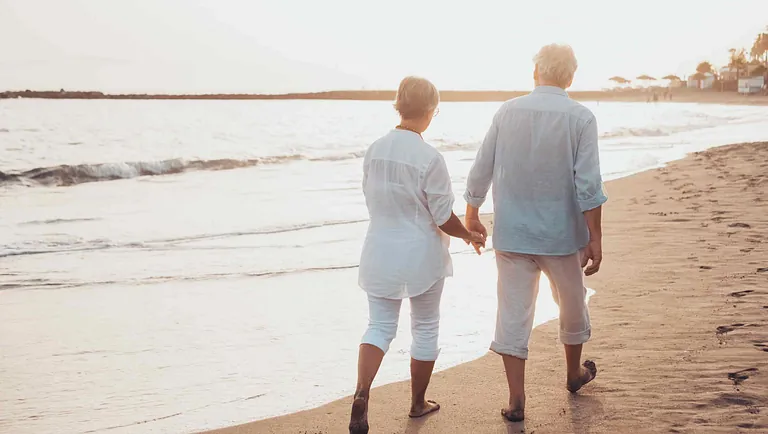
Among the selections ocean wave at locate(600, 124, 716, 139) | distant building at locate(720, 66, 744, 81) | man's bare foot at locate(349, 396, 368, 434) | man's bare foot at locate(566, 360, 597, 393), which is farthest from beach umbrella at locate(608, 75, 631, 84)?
man's bare foot at locate(349, 396, 368, 434)

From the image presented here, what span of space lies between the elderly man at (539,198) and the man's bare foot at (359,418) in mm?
664

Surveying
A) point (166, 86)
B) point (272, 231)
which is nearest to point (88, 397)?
point (272, 231)

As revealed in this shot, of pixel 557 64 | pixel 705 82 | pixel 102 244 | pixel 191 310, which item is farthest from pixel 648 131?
pixel 705 82

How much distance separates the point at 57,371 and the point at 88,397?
537 millimetres

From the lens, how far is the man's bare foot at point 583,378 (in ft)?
11.9

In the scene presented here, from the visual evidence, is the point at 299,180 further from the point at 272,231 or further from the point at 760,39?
the point at 760,39

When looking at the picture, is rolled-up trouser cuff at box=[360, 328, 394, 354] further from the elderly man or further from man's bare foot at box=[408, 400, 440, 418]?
the elderly man

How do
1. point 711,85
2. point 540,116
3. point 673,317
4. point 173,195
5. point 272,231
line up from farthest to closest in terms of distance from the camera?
point 711,85, point 173,195, point 272,231, point 673,317, point 540,116

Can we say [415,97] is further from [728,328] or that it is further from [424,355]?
[728,328]

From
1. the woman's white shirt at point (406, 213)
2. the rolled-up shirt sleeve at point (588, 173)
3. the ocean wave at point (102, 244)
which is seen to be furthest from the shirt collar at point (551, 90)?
the ocean wave at point (102, 244)

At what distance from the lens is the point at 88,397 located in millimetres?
3842

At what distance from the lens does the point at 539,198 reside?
336 centimetres

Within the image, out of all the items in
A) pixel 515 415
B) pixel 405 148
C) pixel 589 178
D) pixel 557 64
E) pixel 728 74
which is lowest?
pixel 515 415

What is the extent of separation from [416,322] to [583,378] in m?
0.89
